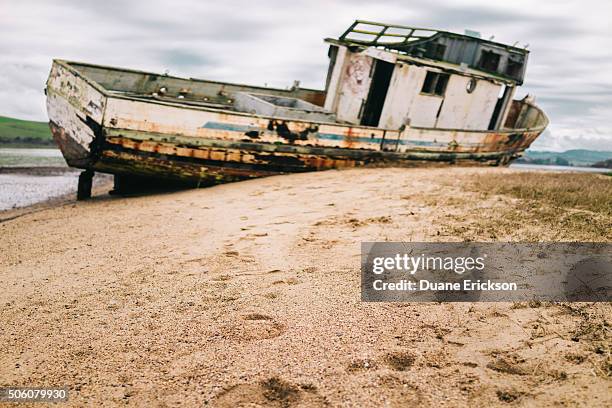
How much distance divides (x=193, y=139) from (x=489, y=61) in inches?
337

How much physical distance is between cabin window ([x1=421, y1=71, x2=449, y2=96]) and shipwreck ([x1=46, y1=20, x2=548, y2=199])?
24 millimetres

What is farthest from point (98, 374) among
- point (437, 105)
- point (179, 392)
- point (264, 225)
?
point (437, 105)

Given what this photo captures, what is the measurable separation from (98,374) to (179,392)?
0.49 metres

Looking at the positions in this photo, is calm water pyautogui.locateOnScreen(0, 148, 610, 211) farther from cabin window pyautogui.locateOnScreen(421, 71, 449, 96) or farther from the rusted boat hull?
cabin window pyautogui.locateOnScreen(421, 71, 449, 96)

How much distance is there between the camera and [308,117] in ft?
33.9

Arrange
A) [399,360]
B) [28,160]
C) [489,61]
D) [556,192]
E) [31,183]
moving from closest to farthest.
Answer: [399,360] → [556,192] → [489,61] → [31,183] → [28,160]

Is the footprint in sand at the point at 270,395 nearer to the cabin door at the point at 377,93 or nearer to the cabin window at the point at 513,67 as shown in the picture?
the cabin door at the point at 377,93

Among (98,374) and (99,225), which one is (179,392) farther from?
(99,225)

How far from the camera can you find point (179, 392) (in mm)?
2037

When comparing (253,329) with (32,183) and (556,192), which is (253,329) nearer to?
(556,192)

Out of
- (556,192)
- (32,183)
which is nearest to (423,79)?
(556,192)

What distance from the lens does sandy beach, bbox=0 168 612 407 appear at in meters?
2.00

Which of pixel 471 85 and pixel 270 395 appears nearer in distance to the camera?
pixel 270 395

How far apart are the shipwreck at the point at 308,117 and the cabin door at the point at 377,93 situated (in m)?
0.03
